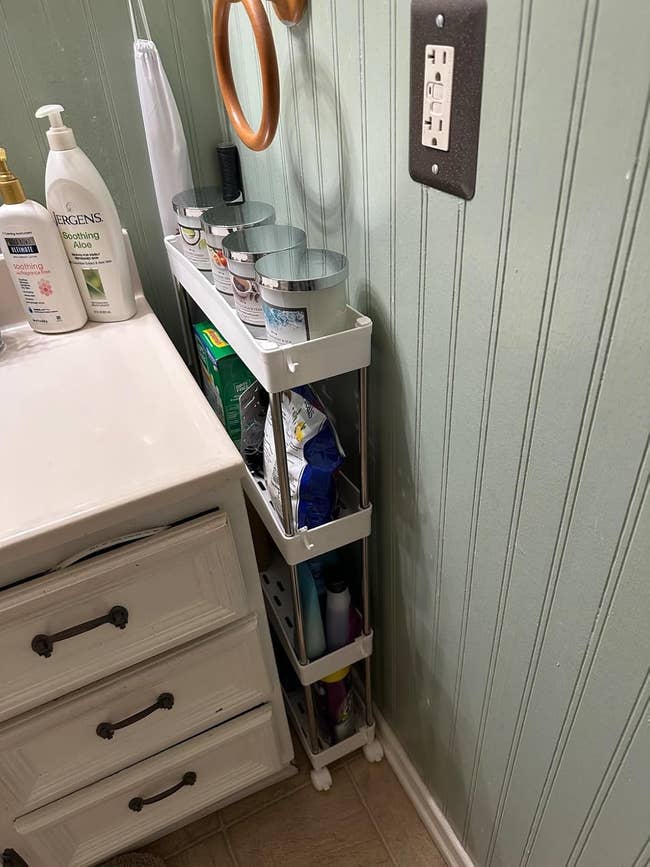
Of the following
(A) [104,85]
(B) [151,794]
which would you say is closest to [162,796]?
Result: (B) [151,794]

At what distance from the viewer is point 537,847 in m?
0.77

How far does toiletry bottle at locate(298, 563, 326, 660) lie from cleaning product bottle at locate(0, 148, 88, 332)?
1.66 feet

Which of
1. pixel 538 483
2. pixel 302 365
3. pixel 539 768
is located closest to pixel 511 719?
pixel 539 768

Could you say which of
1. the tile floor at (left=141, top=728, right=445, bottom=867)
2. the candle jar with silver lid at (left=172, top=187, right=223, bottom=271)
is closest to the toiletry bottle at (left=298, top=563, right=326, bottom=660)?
the tile floor at (left=141, top=728, right=445, bottom=867)

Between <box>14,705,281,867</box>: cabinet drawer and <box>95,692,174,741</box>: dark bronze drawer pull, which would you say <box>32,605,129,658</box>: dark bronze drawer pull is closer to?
<box>95,692,174,741</box>: dark bronze drawer pull

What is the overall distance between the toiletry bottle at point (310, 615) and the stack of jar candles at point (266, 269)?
40cm

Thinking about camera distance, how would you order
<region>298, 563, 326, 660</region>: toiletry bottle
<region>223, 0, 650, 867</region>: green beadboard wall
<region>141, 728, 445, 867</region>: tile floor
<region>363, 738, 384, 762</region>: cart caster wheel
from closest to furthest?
<region>223, 0, 650, 867</region>: green beadboard wall, <region>298, 563, 326, 660</region>: toiletry bottle, <region>141, 728, 445, 867</region>: tile floor, <region>363, 738, 384, 762</region>: cart caster wheel

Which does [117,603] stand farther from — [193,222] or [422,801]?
[422,801]

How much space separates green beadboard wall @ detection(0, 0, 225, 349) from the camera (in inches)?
35.3

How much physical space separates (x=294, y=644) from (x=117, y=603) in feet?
1.23

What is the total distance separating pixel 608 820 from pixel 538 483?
13.4 inches

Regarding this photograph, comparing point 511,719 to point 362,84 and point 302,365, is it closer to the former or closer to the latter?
point 302,365

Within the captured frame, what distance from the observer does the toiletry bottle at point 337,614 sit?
981 mm

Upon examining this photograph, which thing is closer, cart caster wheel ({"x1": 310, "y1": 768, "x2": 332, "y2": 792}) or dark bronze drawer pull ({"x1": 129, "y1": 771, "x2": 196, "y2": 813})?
dark bronze drawer pull ({"x1": 129, "y1": 771, "x2": 196, "y2": 813})
